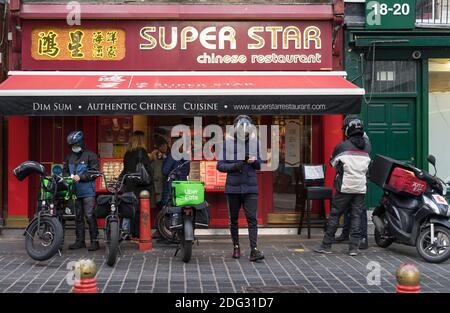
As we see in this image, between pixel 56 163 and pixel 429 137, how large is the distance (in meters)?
6.67

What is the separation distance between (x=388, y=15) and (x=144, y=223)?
18.0 ft

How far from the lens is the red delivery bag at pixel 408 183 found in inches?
330

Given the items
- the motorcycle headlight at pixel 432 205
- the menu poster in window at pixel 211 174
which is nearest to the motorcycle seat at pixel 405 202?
the motorcycle headlight at pixel 432 205

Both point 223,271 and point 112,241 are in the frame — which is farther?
point 112,241

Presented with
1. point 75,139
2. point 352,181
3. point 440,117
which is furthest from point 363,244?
point 75,139

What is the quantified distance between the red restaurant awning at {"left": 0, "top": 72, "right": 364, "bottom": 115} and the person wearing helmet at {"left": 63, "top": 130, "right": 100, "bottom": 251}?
0.51 m

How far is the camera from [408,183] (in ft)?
27.6

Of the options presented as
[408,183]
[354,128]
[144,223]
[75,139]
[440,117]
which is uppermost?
[440,117]

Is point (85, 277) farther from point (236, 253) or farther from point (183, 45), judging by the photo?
point (183, 45)

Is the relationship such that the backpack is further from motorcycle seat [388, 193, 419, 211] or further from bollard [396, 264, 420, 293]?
bollard [396, 264, 420, 293]

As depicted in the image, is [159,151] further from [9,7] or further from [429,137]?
[429,137]

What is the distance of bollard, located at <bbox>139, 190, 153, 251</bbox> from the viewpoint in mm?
8867

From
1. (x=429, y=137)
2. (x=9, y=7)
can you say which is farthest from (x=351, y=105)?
(x=9, y=7)

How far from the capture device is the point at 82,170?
877cm
